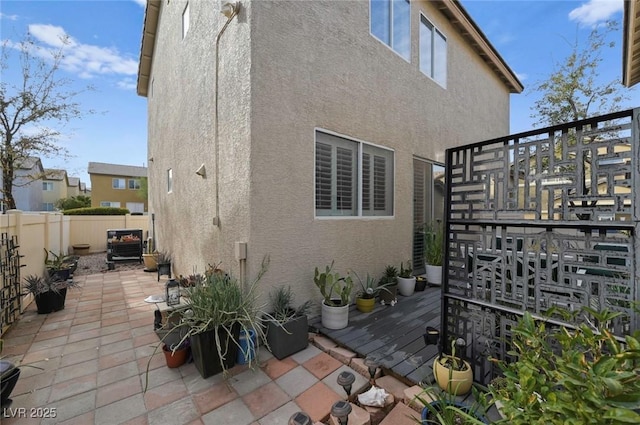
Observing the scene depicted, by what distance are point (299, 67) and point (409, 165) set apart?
3.15m

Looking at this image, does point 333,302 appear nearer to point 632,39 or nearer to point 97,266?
point 632,39

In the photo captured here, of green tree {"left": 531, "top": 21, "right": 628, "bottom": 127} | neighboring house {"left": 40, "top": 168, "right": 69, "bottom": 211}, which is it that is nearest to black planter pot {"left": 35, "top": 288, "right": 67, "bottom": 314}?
green tree {"left": 531, "top": 21, "right": 628, "bottom": 127}

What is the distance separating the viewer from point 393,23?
560cm

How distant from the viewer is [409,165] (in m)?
5.82

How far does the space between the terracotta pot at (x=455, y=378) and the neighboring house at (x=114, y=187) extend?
105 feet

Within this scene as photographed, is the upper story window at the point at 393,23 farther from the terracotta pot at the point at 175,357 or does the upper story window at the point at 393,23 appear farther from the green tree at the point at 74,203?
the green tree at the point at 74,203

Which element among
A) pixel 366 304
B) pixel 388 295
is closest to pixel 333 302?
pixel 366 304

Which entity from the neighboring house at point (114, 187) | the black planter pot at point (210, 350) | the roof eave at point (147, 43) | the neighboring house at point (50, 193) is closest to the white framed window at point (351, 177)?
the black planter pot at point (210, 350)

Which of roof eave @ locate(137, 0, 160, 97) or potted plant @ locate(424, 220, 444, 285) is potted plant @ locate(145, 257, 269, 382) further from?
roof eave @ locate(137, 0, 160, 97)

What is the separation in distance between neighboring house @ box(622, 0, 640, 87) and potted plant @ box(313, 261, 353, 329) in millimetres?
5279

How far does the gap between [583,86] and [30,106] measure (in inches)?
830

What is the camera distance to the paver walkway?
2348 millimetres

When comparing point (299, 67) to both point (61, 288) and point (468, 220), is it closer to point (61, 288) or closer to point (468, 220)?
point (468, 220)

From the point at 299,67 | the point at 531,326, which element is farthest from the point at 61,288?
the point at 531,326
